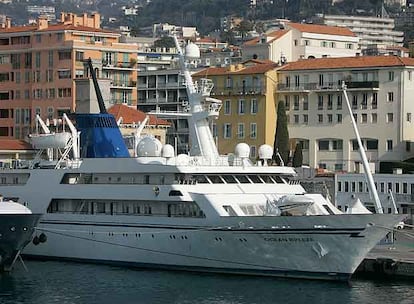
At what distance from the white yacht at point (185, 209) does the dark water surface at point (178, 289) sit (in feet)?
2.90

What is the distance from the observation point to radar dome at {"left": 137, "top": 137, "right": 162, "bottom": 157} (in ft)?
165

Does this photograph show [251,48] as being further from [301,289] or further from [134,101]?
[301,289]

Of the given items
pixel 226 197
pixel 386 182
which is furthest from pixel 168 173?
pixel 386 182

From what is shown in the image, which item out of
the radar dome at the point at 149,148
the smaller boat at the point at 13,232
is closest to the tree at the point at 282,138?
the radar dome at the point at 149,148

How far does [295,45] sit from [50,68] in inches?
967

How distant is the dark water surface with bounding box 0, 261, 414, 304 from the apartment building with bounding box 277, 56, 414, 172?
110 feet

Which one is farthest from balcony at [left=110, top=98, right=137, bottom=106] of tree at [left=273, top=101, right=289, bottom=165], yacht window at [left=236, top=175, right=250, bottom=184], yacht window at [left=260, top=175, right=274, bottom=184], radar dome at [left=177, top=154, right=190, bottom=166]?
yacht window at [left=236, top=175, right=250, bottom=184]

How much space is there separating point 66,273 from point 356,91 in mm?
39119

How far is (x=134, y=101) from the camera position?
9100 cm

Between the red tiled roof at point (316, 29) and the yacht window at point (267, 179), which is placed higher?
the red tiled roof at point (316, 29)

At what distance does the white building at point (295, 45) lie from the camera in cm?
9969

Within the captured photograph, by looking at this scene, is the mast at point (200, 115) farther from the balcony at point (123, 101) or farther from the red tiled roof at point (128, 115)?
the balcony at point (123, 101)

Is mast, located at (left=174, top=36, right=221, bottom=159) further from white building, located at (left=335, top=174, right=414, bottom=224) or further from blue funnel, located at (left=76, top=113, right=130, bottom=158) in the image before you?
white building, located at (left=335, top=174, right=414, bottom=224)

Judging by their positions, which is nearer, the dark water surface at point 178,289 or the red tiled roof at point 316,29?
the dark water surface at point 178,289
